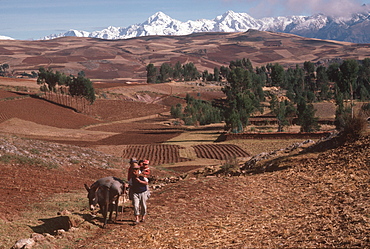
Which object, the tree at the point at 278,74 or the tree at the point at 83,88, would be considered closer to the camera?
the tree at the point at 83,88

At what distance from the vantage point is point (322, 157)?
23750mm

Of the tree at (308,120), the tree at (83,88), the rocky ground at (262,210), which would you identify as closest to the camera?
the rocky ground at (262,210)

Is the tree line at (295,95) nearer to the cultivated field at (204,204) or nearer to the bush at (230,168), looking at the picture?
the cultivated field at (204,204)

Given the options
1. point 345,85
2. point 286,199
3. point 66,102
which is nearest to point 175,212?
point 286,199

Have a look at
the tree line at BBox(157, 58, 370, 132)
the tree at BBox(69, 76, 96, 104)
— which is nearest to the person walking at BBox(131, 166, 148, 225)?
the tree line at BBox(157, 58, 370, 132)

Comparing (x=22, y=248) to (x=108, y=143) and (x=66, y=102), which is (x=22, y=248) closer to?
(x=108, y=143)

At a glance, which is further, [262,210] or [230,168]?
[230,168]

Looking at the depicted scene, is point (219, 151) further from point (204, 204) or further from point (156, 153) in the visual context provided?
point (204, 204)

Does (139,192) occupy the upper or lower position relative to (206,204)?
upper

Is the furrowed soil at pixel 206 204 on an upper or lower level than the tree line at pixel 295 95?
lower

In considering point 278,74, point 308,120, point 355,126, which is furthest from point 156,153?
point 278,74

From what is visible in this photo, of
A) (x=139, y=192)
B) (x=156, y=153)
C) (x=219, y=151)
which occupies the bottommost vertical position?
(x=156, y=153)

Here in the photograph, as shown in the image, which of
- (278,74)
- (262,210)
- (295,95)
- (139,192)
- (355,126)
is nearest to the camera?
(139,192)

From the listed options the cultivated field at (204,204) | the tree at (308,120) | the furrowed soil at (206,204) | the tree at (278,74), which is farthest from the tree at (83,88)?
the tree at (278,74)
